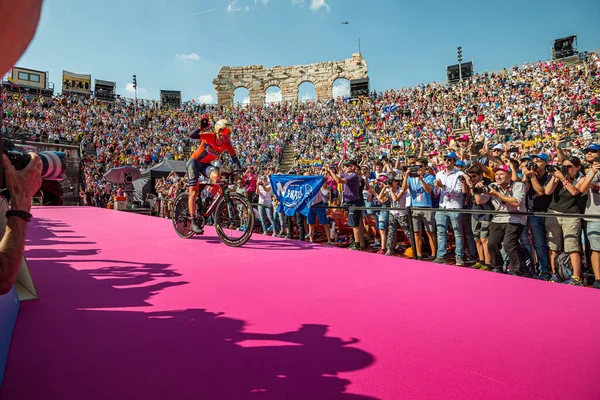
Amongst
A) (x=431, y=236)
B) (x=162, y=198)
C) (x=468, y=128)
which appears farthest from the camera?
(x=468, y=128)

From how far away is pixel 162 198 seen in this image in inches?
539

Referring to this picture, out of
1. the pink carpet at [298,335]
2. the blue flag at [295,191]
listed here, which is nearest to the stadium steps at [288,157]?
the blue flag at [295,191]

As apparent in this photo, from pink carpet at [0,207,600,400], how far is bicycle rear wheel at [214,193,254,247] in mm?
1274

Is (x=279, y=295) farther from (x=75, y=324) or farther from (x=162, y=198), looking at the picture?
(x=162, y=198)

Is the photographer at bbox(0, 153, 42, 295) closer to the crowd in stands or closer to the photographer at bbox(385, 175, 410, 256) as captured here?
the crowd in stands

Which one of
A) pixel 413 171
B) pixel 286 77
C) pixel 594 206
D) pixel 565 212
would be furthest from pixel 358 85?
pixel 594 206

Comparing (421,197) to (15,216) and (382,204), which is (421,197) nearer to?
(382,204)

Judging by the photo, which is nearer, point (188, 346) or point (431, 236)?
point (188, 346)

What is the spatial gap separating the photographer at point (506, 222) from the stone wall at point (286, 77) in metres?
39.4

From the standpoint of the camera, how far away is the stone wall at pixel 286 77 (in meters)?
42.7

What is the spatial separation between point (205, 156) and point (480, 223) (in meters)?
4.22

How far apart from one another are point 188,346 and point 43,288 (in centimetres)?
189

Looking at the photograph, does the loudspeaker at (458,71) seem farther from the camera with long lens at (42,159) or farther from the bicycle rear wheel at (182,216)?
the camera with long lens at (42,159)

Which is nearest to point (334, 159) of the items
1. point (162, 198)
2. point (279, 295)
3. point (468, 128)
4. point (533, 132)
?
point (468, 128)
